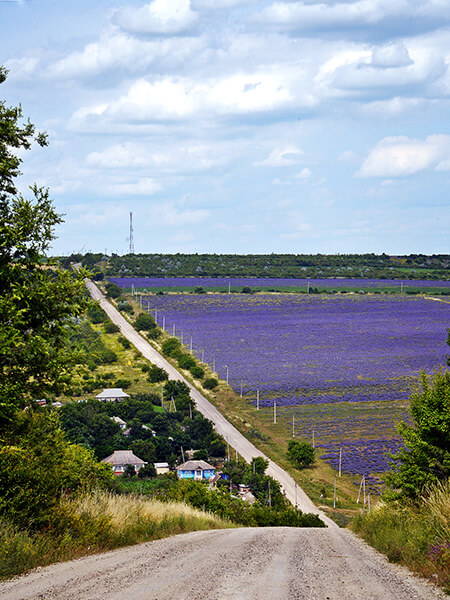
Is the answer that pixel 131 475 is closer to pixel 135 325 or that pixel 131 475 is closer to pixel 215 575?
pixel 215 575

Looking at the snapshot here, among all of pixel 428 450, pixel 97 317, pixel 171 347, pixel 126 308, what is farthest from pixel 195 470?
pixel 126 308

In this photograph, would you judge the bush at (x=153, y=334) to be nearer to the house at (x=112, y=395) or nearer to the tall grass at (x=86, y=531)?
the house at (x=112, y=395)

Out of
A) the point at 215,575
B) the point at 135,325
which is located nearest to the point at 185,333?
the point at 135,325

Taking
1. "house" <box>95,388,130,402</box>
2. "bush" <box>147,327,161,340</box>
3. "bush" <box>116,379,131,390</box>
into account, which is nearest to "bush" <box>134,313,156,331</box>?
"bush" <box>147,327,161,340</box>

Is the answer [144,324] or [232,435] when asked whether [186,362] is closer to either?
[144,324]

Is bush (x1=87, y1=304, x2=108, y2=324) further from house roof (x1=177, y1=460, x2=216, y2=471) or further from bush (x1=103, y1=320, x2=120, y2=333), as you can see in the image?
house roof (x1=177, y1=460, x2=216, y2=471)

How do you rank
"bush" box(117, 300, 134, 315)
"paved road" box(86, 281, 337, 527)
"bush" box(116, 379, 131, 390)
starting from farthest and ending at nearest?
"bush" box(117, 300, 134, 315) < "bush" box(116, 379, 131, 390) < "paved road" box(86, 281, 337, 527)
